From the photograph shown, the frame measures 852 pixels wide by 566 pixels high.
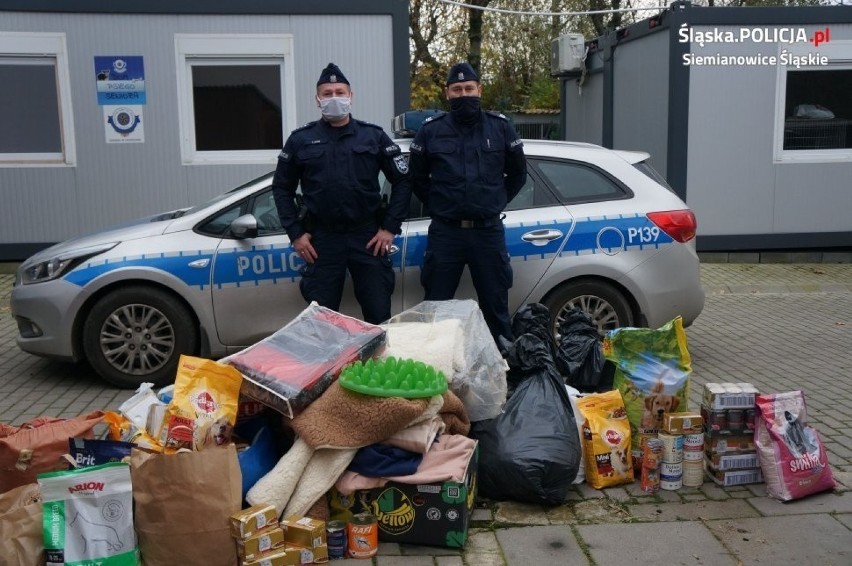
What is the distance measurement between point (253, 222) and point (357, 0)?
17.7 feet

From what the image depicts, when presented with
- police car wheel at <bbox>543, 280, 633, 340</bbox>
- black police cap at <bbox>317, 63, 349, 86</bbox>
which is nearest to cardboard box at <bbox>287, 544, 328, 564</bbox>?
black police cap at <bbox>317, 63, 349, 86</bbox>

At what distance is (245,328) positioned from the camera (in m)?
5.74

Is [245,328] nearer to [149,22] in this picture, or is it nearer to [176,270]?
[176,270]

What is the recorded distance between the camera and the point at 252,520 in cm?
325

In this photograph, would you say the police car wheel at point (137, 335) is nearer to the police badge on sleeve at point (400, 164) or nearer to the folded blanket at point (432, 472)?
the police badge on sleeve at point (400, 164)

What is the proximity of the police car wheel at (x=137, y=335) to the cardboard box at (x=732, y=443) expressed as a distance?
11.1ft

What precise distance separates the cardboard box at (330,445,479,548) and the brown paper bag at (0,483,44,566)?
44.5 inches

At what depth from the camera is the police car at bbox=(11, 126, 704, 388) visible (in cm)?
564

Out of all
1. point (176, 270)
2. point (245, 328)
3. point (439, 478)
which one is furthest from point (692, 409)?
point (176, 270)

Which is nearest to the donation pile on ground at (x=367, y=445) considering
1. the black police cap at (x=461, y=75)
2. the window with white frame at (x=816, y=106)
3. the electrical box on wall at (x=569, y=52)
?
the black police cap at (x=461, y=75)

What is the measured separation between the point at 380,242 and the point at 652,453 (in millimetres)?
2011

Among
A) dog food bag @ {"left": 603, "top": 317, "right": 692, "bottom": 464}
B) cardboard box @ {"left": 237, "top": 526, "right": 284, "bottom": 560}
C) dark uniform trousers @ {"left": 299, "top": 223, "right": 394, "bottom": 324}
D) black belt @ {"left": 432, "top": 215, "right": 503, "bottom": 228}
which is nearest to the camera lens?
cardboard box @ {"left": 237, "top": 526, "right": 284, "bottom": 560}

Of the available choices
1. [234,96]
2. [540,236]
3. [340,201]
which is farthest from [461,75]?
[234,96]

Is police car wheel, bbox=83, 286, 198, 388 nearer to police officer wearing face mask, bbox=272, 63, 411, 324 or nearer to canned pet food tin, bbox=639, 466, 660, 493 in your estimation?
police officer wearing face mask, bbox=272, 63, 411, 324
